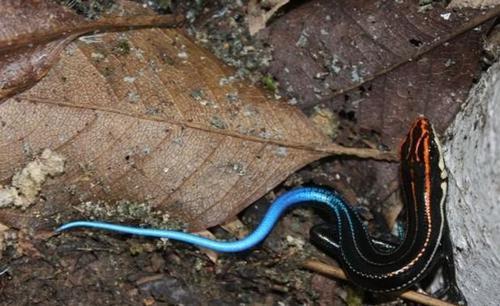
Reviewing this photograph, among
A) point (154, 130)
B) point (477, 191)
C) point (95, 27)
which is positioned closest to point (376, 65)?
point (477, 191)

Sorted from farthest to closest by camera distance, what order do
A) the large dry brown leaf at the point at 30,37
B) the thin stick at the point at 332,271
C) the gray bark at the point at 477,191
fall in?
1. the thin stick at the point at 332,271
2. the large dry brown leaf at the point at 30,37
3. the gray bark at the point at 477,191

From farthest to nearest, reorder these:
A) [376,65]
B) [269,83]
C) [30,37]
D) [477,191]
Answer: [269,83]
[376,65]
[30,37]
[477,191]

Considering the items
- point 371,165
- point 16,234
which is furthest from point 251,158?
point 16,234

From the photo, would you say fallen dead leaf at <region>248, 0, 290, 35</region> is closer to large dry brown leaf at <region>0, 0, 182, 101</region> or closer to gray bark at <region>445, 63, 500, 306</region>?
large dry brown leaf at <region>0, 0, 182, 101</region>

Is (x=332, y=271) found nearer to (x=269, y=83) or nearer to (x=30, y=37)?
(x=269, y=83)

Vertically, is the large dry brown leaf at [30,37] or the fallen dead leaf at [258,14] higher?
the large dry brown leaf at [30,37]

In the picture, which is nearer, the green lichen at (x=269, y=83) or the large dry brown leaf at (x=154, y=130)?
the large dry brown leaf at (x=154, y=130)

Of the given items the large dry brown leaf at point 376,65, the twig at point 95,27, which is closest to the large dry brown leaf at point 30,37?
the twig at point 95,27

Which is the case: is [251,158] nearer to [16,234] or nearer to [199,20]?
[199,20]

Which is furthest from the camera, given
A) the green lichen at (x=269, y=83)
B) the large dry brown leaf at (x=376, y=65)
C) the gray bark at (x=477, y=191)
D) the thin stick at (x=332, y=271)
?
the green lichen at (x=269, y=83)

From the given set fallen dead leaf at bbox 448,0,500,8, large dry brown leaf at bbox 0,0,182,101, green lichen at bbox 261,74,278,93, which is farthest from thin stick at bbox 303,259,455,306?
large dry brown leaf at bbox 0,0,182,101

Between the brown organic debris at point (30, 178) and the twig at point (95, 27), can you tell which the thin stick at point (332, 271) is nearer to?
the brown organic debris at point (30, 178)

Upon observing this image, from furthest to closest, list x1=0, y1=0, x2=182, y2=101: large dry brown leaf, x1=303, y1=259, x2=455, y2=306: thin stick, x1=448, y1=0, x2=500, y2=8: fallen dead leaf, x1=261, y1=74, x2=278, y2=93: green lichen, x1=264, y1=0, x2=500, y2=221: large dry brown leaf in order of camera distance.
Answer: x1=261, y1=74, x2=278, y2=93: green lichen → x1=303, y1=259, x2=455, y2=306: thin stick → x1=264, y1=0, x2=500, y2=221: large dry brown leaf → x1=448, y1=0, x2=500, y2=8: fallen dead leaf → x1=0, y1=0, x2=182, y2=101: large dry brown leaf
